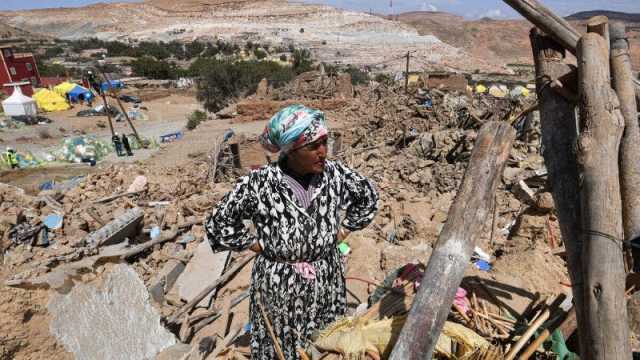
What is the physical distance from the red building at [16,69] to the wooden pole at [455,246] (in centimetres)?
3222

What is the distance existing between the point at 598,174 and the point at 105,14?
95.9 m

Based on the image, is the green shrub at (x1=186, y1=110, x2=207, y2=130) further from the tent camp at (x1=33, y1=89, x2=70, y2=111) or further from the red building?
the red building

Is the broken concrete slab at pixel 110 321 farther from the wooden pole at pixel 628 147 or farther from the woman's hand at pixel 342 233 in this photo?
the wooden pole at pixel 628 147

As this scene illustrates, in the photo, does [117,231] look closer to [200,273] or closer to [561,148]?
[200,273]

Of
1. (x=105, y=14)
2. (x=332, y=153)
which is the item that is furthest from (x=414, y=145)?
(x=105, y=14)

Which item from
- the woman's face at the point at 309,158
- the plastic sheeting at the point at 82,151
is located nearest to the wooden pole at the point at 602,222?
the woman's face at the point at 309,158

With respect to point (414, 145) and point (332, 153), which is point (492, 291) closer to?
point (414, 145)

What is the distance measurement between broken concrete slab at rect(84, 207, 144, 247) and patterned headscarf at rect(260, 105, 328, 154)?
472cm

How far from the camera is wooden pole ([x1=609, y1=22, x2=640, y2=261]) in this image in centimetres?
139

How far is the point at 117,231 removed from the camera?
5.78 meters

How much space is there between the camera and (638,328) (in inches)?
70.2

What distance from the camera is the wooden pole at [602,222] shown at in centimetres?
116

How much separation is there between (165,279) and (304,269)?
11.0 ft

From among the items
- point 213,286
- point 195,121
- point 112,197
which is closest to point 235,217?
point 213,286
